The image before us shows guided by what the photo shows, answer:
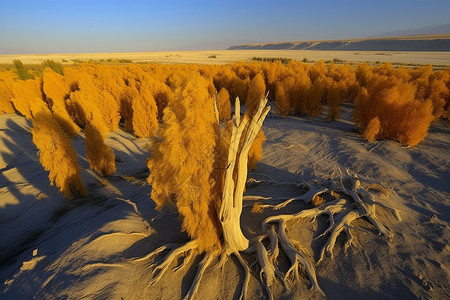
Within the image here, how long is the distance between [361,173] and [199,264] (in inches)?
328

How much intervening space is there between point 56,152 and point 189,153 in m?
6.34

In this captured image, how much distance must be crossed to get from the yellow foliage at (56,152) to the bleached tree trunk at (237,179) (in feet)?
22.3

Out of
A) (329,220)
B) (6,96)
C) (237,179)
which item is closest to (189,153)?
(237,179)

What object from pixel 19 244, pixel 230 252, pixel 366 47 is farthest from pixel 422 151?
pixel 366 47

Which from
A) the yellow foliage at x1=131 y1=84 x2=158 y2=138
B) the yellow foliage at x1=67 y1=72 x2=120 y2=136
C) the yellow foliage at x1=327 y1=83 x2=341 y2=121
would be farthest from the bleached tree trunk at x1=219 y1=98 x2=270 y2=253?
the yellow foliage at x1=327 y1=83 x2=341 y2=121

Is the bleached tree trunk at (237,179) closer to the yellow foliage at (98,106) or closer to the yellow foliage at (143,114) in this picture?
the yellow foliage at (143,114)

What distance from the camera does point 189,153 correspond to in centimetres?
417

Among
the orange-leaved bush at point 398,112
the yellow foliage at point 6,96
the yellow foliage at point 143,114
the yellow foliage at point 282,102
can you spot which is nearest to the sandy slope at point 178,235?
the orange-leaved bush at point 398,112

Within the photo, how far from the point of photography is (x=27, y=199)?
28.2ft

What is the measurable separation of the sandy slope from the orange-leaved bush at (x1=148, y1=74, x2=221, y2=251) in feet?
2.96

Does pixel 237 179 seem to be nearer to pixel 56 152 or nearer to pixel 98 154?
pixel 56 152

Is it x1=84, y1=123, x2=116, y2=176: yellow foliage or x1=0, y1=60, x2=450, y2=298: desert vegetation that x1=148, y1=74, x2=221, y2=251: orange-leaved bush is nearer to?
x1=0, y1=60, x2=450, y2=298: desert vegetation

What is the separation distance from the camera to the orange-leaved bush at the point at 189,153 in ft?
13.3

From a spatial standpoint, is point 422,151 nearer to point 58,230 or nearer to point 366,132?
point 366,132
